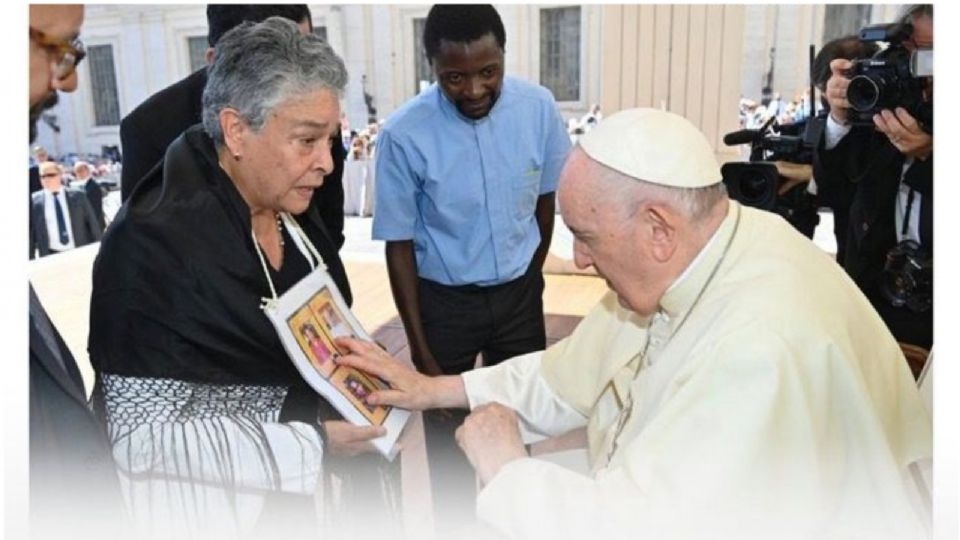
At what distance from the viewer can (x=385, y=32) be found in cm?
1675

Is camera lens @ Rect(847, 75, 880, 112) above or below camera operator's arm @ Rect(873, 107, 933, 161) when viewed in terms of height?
above

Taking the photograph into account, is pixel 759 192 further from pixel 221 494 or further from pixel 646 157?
pixel 221 494

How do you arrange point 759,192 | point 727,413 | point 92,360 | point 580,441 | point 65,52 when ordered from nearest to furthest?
1. point 65,52
2. point 727,413
3. point 92,360
4. point 759,192
5. point 580,441

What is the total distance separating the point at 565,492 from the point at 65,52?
3.17 ft

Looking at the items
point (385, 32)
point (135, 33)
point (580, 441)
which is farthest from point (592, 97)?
point (580, 441)

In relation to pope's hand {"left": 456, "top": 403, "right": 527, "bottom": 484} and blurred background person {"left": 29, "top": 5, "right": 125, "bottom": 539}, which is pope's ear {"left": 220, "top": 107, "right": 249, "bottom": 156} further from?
pope's hand {"left": 456, "top": 403, "right": 527, "bottom": 484}

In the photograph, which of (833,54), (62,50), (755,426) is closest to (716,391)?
(755,426)

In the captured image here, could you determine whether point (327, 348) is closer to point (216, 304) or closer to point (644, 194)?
point (216, 304)

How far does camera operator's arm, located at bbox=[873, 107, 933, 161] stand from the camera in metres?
2.04

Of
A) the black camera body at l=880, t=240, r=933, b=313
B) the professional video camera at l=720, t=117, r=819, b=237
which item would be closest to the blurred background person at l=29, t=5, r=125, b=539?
the professional video camera at l=720, t=117, r=819, b=237

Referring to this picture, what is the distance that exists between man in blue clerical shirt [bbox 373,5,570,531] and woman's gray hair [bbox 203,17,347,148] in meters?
0.81

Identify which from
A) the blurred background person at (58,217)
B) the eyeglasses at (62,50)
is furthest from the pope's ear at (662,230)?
the blurred background person at (58,217)

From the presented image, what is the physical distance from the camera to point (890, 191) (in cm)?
230

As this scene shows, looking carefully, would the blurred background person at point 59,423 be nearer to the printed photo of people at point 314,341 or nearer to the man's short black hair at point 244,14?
the printed photo of people at point 314,341
